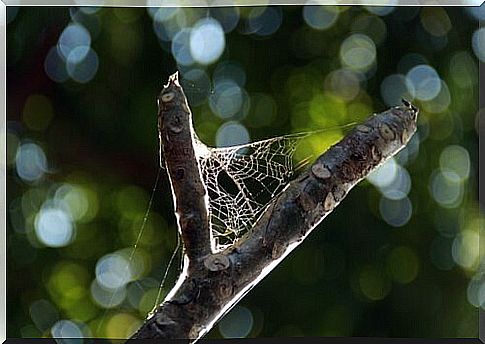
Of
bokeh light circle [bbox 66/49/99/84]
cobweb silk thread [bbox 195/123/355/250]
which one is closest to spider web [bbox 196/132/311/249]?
cobweb silk thread [bbox 195/123/355/250]

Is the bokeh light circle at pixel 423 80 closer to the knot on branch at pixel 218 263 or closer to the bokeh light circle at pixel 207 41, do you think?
the bokeh light circle at pixel 207 41

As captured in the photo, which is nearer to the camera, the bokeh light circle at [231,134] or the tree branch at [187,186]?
the tree branch at [187,186]

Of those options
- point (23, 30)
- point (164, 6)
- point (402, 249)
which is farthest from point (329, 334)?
point (23, 30)

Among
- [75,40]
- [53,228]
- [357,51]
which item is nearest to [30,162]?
[53,228]

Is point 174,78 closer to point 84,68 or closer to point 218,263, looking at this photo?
point 84,68

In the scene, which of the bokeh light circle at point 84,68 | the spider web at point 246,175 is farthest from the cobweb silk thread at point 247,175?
the bokeh light circle at point 84,68

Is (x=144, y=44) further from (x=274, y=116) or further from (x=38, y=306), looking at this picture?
(x=38, y=306)

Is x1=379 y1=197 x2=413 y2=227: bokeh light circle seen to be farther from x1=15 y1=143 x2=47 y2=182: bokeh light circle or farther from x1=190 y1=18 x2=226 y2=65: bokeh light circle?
x1=15 y1=143 x2=47 y2=182: bokeh light circle
